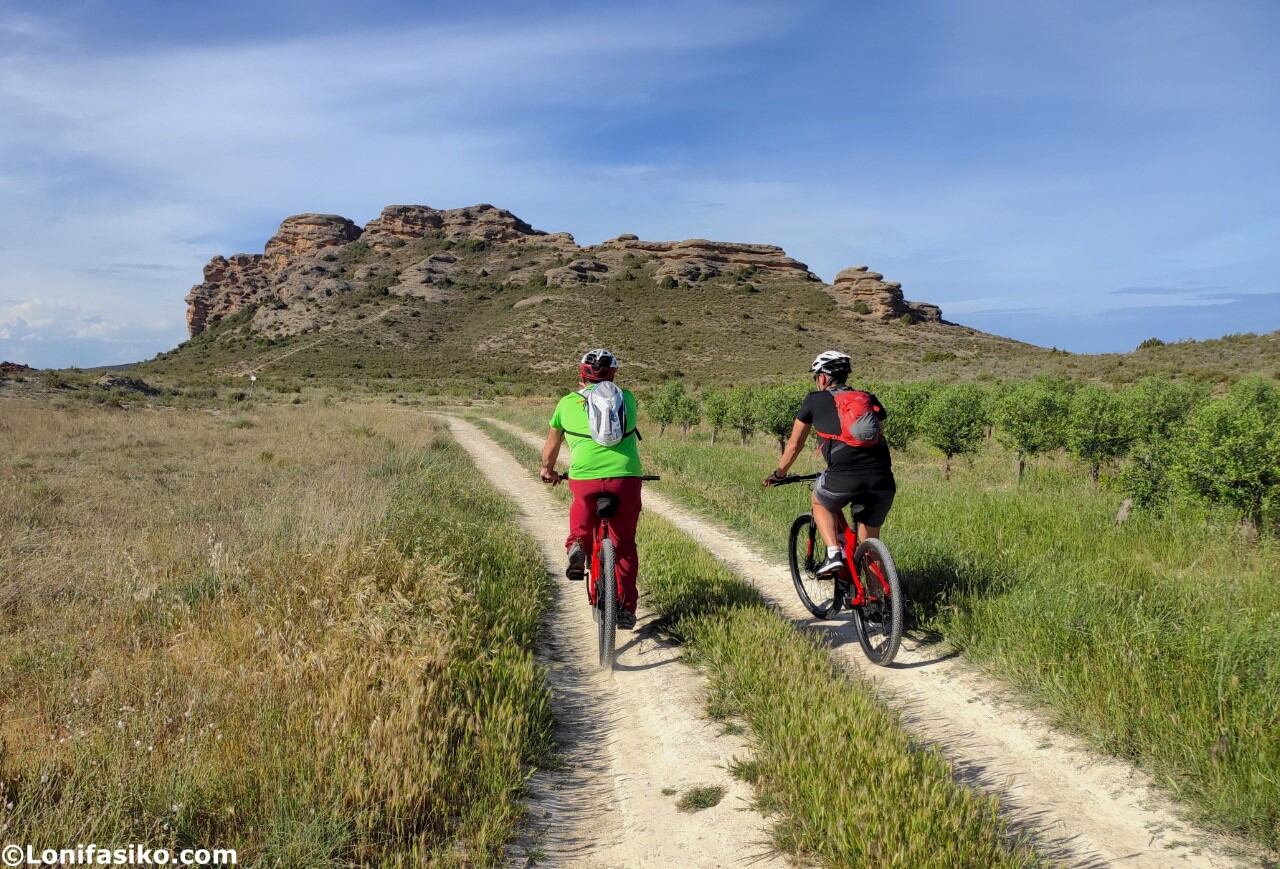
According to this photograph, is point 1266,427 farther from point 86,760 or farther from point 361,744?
point 86,760

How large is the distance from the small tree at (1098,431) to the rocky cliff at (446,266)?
263 feet

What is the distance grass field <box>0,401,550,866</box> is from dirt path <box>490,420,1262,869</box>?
2.34m

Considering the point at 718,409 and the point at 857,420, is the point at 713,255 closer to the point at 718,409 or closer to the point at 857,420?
the point at 718,409

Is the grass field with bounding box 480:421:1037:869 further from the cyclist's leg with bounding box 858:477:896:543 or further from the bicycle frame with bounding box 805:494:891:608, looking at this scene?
the cyclist's leg with bounding box 858:477:896:543

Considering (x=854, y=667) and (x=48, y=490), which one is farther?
(x=48, y=490)

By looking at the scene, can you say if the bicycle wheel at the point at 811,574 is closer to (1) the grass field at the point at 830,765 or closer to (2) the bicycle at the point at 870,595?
(2) the bicycle at the point at 870,595

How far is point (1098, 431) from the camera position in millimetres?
13531

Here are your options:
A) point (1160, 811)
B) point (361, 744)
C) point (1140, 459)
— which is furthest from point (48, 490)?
point (1140, 459)

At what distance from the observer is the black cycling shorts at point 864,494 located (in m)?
5.01

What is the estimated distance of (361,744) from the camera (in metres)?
3.17

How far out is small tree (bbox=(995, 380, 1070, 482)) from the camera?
48.1ft

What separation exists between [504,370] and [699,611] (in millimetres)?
65942

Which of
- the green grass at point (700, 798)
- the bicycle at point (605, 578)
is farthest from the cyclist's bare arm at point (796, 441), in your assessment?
the green grass at point (700, 798)

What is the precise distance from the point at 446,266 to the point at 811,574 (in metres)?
109
